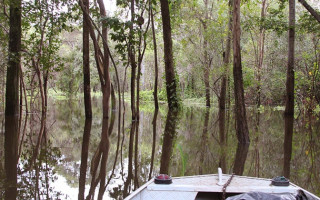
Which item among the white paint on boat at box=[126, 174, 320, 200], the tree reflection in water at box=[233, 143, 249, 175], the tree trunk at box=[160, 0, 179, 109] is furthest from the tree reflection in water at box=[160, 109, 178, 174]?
the tree trunk at box=[160, 0, 179, 109]

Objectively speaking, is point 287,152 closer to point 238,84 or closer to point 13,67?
point 238,84

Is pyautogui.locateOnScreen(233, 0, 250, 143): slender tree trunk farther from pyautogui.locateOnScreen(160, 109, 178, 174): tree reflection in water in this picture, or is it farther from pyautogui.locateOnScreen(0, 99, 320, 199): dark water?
pyautogui.locateOnScreen(160, 109, 178, 174): tree reflection in water

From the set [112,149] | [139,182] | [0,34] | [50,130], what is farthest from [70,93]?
[139,182]

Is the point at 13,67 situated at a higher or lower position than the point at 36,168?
higher

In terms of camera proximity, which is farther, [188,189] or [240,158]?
[240,158]

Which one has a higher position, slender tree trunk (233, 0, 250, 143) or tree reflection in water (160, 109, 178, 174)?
slender tree trunk (233, 0, 250, 143)

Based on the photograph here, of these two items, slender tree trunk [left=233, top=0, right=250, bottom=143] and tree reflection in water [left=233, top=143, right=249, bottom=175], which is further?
slender tree trunk [left=233, top=0, right=250, bottom=143]

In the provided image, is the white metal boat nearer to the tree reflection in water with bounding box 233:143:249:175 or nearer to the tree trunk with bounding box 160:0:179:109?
the tree reflection in water with bounding box 233:143:249:175

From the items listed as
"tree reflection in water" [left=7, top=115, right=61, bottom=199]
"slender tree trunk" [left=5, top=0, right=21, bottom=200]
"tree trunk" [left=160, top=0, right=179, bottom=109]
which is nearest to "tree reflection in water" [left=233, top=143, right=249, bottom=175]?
"tree reflection in water" [left=7, top=115, right=61, bottom=199]

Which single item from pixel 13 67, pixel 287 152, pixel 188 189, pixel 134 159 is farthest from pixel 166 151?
pixel 13 67

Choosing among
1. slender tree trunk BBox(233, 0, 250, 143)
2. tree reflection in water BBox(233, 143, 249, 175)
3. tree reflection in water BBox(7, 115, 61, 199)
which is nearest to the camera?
tree reflection in water BBox(7, 115, 61, 199)

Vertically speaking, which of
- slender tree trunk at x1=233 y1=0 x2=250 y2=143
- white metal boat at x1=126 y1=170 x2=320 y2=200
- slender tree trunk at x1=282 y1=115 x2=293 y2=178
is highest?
slender tree trunk at x1=233 y1=0 x2=250 y2=143

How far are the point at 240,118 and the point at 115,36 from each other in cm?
435

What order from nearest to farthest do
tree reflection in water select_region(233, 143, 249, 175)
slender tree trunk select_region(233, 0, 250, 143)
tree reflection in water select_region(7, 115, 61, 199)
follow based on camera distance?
1. tree reflection in water select_region(7, 115, 61, 199)
2. tree reflection in water select_region(233, 143, 249, 175)
3. slender tree trunk select_region(233, 0, 250, 143)
